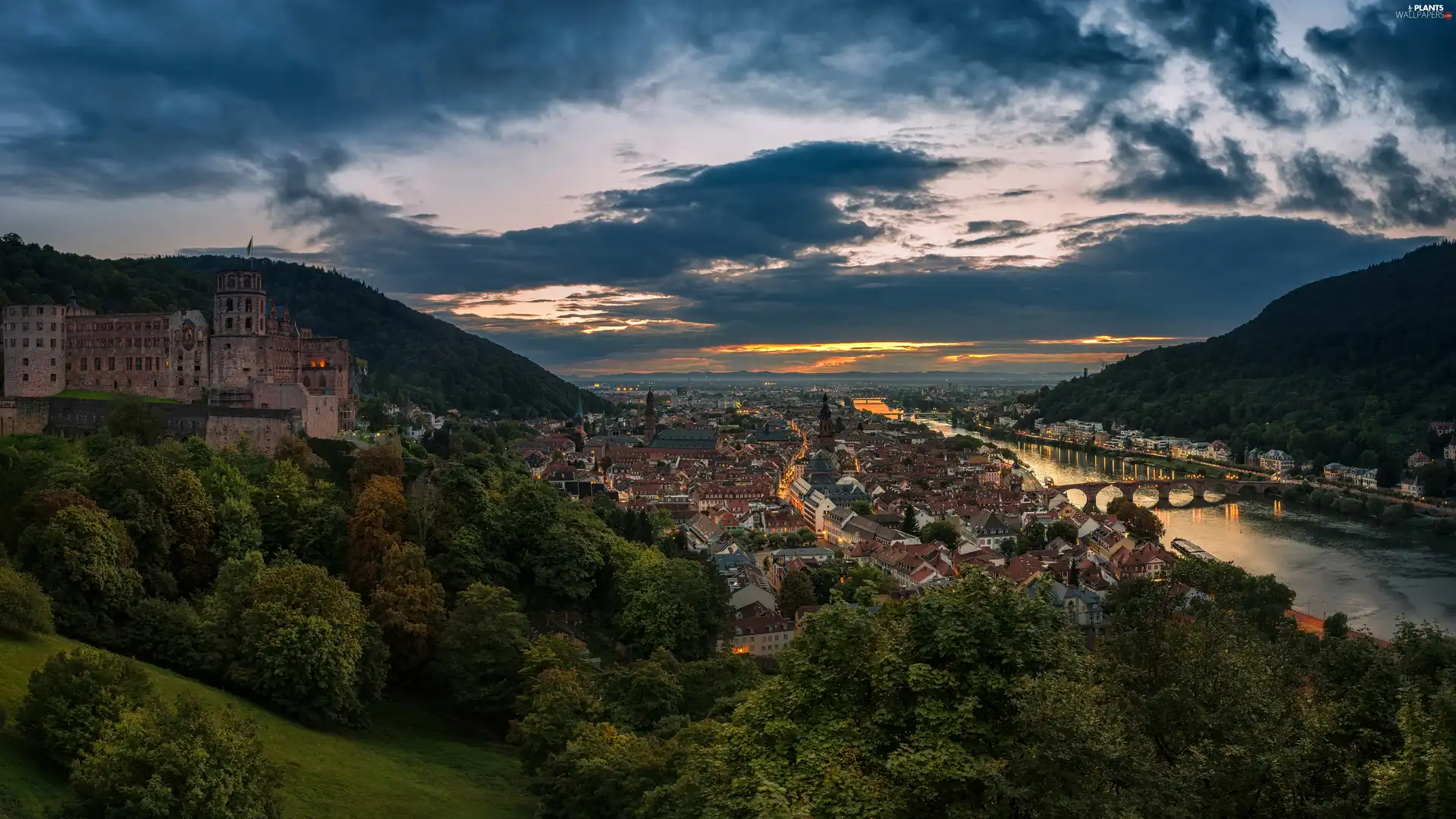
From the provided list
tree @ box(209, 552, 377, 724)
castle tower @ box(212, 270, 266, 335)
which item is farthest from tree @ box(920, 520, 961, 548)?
tree @ box(209, 552, 377, 724)

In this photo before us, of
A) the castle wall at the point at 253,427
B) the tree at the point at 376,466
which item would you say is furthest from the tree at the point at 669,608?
the castle wall at the point at 253,427

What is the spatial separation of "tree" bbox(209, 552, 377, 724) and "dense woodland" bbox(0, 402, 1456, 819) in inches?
2.3

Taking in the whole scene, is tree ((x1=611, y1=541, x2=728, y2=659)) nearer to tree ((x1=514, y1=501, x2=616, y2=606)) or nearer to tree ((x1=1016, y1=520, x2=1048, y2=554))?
tree ((x1=514, y1=501, x2=616, y2=606))

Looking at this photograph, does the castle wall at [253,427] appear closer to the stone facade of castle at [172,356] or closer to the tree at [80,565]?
the stone facade of castle at [172,356]

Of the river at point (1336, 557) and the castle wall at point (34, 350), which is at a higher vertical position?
the castle wall at point (34, 350)

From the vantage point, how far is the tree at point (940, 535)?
49.5 metres

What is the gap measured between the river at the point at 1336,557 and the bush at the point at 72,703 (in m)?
37.4

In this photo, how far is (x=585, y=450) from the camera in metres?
83.8

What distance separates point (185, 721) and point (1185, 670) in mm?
11254

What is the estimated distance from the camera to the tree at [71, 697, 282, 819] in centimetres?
1074

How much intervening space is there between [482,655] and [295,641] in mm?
3941

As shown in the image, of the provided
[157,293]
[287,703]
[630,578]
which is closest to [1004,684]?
[287,703]

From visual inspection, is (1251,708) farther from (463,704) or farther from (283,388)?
(283,388)

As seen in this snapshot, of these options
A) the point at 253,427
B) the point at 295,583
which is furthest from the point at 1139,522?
the point at 295,583
